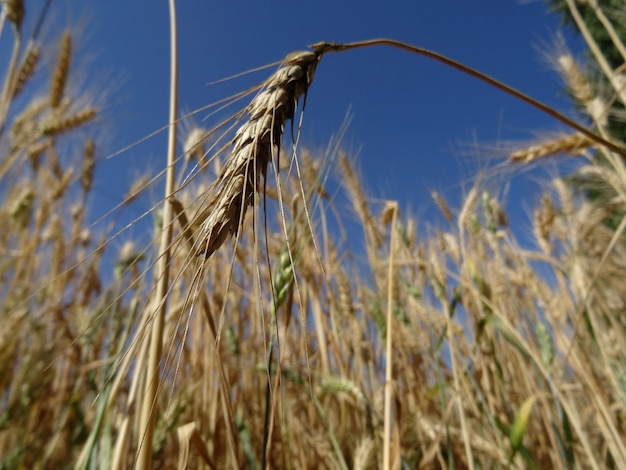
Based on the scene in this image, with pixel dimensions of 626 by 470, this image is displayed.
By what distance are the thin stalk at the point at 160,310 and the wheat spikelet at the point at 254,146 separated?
0.16 feet

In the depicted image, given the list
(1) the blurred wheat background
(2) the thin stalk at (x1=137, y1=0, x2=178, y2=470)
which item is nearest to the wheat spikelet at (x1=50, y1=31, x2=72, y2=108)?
(1) the blurred wheat background

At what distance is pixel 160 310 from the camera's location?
580 mm

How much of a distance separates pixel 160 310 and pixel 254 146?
0.28m

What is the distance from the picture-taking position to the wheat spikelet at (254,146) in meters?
0.43

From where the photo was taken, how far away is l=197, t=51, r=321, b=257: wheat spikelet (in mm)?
427

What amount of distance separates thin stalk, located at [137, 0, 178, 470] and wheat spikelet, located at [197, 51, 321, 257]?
0.16 feet

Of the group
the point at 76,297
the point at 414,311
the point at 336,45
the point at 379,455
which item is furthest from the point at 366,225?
the point at 336,45

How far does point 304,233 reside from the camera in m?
0.82

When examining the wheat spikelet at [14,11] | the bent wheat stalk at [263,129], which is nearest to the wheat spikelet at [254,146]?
the bent wheat stalk at [263,129]

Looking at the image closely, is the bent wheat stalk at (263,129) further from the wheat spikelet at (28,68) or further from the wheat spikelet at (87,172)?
the wheat spikelet at (87,172)

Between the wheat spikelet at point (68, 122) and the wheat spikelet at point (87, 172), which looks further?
the wheat spikelet at point (87, 172)

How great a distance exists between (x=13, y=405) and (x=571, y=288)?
1.99 meters

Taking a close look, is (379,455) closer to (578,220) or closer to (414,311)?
(414,311)

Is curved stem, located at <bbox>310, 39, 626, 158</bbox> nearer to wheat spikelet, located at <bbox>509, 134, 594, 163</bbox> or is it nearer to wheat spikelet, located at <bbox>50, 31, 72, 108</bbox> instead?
wheat spikelet, located at <bbox>509, 134, 594, 163</bbox>
